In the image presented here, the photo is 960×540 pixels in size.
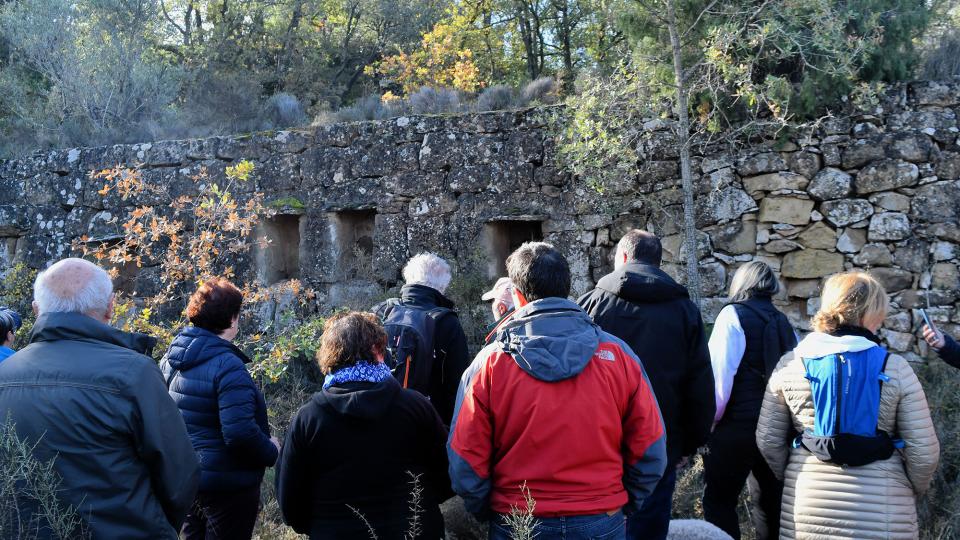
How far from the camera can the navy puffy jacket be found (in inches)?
130

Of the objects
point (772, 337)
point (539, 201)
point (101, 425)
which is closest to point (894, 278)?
point (539, 201)

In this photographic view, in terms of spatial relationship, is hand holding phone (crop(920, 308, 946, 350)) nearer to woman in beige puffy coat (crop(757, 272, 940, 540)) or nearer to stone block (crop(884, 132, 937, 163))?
woman in beige puffy coat (crop(757, 272, 940, 540))

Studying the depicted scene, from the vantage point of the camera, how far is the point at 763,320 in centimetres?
387

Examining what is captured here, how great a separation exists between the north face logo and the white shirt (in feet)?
4.40

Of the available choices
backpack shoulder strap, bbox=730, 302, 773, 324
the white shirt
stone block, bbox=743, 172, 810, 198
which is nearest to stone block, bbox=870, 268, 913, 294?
stone block, bbox=743, 172, 810, 198

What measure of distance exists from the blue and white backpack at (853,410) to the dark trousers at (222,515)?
94.6 inches

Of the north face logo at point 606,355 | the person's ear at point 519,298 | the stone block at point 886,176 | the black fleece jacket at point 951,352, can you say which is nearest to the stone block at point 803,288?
the stone block at point 886,176

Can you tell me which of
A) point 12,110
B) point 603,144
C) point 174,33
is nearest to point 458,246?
point 603,144

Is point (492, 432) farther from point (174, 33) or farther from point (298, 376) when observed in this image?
point (174, 33)

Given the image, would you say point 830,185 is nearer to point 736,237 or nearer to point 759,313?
point 736,237

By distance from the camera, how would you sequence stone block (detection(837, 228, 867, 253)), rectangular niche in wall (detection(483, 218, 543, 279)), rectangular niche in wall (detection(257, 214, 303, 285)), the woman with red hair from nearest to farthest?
1. the woman with red hair
2. stone block (detection(837, 228, 867, 253))
3. rectangular niche in wall (detection(483, 218, 543, 279))
4. rectangular niche in wall (detection(257, 214, 303, 285))

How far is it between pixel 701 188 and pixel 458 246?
2380 millimetres

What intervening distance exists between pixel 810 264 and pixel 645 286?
3.67 m

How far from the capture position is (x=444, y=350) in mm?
4016
